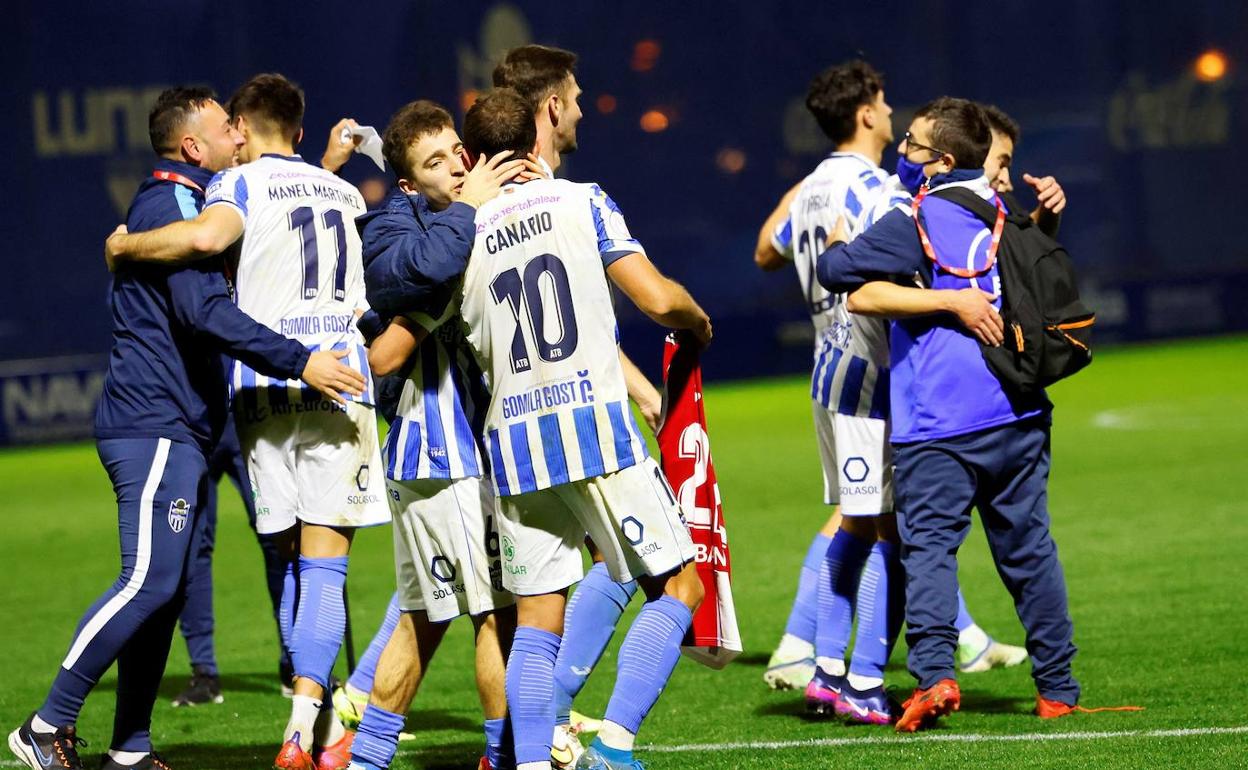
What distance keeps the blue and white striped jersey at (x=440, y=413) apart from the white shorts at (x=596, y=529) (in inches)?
13.2

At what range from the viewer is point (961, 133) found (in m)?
5.35

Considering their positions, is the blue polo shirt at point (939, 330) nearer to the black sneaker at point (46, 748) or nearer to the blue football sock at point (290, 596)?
the blue football sock at point (290, 596)

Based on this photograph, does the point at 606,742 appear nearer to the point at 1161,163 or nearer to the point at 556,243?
the point at 556,243

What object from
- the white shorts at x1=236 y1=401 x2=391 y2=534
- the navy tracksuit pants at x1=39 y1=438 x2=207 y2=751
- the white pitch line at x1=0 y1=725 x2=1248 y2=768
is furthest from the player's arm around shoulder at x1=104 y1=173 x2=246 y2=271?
the white pitch line at x1=0 y1=725 x2=1248 y2=768

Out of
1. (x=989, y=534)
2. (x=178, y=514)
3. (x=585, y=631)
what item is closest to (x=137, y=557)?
(x=178, y=514)

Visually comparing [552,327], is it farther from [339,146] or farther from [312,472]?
[339,146]

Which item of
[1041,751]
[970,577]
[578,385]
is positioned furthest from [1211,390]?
[578,385]

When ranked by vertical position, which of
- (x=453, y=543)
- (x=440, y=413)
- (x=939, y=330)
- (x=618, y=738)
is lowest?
(x=618, y=738)

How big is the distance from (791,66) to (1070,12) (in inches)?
161

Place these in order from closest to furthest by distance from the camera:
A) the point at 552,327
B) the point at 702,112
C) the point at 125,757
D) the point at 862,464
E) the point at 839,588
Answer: the point at 552,327, the point at 125,757, the point at 862,464, the point at 839,588, the point at 702,112

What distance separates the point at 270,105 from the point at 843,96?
81.8 inches

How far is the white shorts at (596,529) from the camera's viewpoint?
4.34m

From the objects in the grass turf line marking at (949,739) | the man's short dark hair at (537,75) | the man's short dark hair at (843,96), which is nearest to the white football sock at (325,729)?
the grass turf line marking at (949,739)

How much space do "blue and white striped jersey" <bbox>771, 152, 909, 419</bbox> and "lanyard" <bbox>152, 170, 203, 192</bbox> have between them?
2.18m
